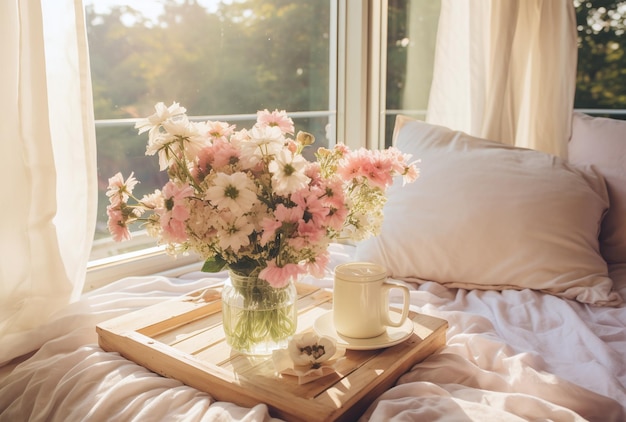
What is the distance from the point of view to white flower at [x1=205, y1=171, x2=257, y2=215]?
754 millimetres

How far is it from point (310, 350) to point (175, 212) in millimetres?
291

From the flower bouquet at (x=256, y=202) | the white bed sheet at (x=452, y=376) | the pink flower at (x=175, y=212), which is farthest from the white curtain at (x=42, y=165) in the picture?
the pink flower at (x=175, y=212)

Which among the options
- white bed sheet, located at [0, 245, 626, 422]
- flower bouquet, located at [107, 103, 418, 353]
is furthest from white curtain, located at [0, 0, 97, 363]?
flower bouquet, located at [107, 103, 418, 353]

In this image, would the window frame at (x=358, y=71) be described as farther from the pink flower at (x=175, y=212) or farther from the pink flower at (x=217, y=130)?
the pink flower at (x=175, y=212)

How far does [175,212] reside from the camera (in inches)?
30.6

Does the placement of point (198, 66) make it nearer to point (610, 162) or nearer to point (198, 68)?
point (198, 68)

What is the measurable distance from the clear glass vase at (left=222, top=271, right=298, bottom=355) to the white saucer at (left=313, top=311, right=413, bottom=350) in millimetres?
78

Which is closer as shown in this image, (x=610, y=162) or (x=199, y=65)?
(x=610, y=162)

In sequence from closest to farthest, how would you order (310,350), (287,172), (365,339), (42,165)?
(287,172) < (310,350) < (365,339) < (42,165)

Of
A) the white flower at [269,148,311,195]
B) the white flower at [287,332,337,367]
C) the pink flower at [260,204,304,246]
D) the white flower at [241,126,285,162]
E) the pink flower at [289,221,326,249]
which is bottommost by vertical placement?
the white flower at [287,332,337,367]

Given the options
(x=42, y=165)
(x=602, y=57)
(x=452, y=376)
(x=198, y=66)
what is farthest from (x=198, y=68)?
(x=602, y=57)

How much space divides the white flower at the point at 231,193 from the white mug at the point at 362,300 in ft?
0.86

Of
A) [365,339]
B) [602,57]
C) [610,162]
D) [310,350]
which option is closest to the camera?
[310,350]

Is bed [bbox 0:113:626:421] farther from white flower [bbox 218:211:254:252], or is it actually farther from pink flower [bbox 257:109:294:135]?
pink flower [bbox 257:109:294:135]
